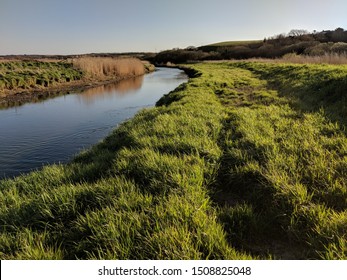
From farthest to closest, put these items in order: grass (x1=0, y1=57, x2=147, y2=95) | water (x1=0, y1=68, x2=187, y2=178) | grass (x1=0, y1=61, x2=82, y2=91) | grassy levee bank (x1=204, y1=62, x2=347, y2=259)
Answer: grass (x1=0, y1=57, x2=147, y2=95) → grass (x1=0, y1=61, x2=82, y2=91) → water (x1=0, y1=68, x2=187, y2=178) → grassy levee bank (x1=204, y1=62, x2=347, y2=259)

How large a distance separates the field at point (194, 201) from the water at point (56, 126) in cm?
322

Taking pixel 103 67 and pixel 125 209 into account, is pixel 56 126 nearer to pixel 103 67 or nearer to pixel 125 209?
pixel 125 209

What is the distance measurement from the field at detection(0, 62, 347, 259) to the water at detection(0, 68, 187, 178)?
3.22m

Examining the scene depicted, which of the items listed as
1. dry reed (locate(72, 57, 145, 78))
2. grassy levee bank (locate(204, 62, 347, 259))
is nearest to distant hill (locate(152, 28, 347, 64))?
dry reed (locate(72, 57, 145, 78))

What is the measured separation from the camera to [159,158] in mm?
5016

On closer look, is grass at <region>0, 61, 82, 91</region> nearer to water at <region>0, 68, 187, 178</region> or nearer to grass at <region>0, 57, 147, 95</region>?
grass at <region>0, 57, 147, 95</region>

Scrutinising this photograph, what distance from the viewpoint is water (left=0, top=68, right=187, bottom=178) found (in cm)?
885

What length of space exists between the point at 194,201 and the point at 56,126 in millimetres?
11105

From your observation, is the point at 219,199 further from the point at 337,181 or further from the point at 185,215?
the point at 337,181

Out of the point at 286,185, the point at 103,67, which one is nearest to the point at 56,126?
the point at 286,185

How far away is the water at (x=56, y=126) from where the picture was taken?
885 cm

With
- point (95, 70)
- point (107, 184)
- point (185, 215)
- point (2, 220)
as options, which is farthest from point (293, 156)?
point (95, 70)

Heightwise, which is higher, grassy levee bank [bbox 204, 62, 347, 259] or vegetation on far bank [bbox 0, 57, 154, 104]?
vegetation on far bank [bbox 0, 57, 154, 104]

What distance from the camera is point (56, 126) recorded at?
514 inches
